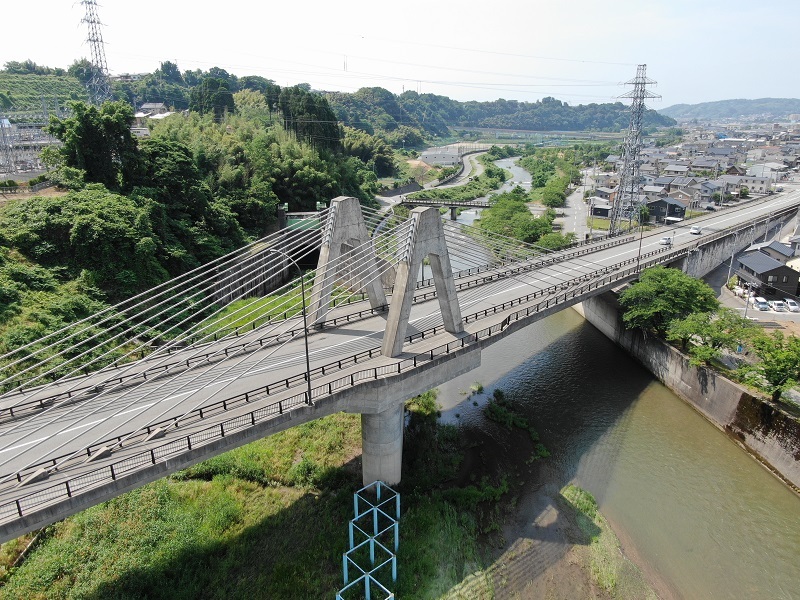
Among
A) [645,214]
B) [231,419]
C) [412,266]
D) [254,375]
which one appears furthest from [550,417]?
[645,214]

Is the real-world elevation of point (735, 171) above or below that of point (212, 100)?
below

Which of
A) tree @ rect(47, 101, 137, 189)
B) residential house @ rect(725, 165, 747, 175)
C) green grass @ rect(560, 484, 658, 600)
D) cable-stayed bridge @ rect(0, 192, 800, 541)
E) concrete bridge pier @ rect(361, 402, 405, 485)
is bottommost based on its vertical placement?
green grass @ rect(560, 484, 658, 600)

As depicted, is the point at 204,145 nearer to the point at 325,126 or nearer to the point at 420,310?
the point at 325,126

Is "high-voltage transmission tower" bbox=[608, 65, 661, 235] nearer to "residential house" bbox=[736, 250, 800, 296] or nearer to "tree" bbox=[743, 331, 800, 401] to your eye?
"residential house" bbox=[736, 250, 800, 296]

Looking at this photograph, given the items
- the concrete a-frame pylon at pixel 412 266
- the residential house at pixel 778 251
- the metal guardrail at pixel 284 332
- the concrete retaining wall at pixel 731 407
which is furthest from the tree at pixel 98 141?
the residential house at pixel 778 251

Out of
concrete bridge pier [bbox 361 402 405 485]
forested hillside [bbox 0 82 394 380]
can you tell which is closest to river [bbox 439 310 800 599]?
concrete bridge pier [bbox 361 402 405 485]

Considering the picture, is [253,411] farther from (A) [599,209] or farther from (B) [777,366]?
(A) [599,209]
